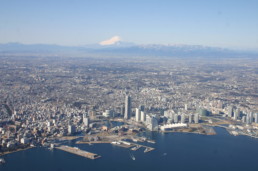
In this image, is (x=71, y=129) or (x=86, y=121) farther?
(x=86, y=121)

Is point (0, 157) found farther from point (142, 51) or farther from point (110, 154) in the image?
point (142, 51)

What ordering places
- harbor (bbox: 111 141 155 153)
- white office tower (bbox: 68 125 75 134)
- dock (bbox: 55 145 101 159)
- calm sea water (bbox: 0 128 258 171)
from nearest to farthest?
calm sea water (bbox: 0 128 258 171), dock (bbox: 55 145 101 159), harbor (bbox: 111 141 155 153), white office tower (bbox: 68 125 75 134)

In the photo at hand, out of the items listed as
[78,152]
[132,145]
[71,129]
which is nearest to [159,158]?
[132,145]

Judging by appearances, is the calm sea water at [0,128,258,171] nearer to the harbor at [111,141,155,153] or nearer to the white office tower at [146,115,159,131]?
the harbor at [111,141,155,153]

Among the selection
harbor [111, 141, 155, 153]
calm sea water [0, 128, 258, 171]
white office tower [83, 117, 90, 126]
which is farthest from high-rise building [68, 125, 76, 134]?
harbor [111, 141, 155, 153]

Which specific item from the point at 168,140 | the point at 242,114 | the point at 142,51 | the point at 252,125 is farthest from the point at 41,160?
the point at 142,51

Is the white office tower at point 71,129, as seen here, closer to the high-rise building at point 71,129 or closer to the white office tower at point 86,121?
the high-rise building at point 71,129

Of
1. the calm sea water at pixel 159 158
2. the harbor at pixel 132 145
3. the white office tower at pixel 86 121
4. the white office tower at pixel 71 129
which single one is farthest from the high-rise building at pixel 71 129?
the harbor at pixel 132 145

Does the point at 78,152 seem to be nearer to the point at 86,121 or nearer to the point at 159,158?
the point at 159,158
